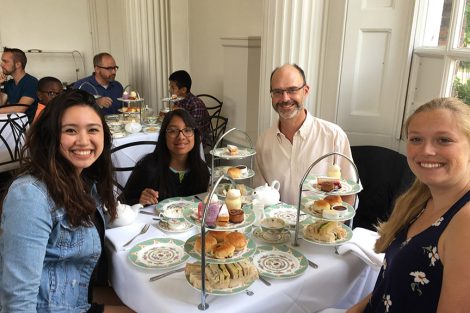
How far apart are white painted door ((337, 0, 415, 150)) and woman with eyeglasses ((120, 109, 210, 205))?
3.45ft

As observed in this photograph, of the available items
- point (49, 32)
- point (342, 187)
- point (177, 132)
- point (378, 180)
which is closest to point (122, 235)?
point (177, 132)

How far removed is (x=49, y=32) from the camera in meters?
5.98

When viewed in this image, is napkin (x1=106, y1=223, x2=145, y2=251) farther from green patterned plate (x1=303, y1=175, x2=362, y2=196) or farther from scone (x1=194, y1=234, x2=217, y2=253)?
green patterned plate (x1=303, y1=175, x2=362, y2=196)

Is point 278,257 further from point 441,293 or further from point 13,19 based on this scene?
point 13,19

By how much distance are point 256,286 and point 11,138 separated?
288cm

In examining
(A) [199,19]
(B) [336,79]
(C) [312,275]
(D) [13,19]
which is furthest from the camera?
(D) [13,19]

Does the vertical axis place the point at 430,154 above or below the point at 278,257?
above

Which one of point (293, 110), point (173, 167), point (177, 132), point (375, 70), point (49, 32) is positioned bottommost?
point (173, 167)

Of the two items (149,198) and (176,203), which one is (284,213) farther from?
(149,198)

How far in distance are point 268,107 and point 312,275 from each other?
1.46 metres

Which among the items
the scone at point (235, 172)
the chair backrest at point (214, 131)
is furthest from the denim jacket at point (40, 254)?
the chair backrest at point (214, 131)

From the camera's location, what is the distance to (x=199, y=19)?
188 inches

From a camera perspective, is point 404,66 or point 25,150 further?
point 404,66

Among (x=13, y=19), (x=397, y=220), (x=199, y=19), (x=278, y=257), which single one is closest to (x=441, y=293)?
(x=397, y=220)
